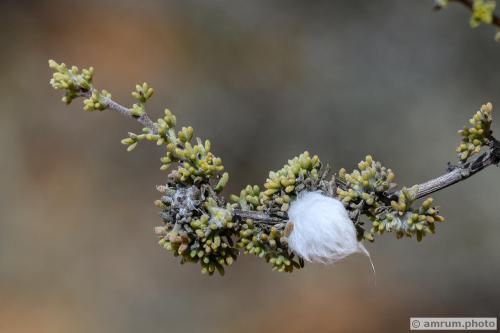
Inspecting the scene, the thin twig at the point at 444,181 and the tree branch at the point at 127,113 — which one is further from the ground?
the tree branch at the point at 127,113

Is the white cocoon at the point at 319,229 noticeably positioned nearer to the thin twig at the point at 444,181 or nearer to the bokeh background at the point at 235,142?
the thin twig at the point at 444,181

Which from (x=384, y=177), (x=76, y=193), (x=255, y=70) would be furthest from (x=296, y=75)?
(x=384, y=177)

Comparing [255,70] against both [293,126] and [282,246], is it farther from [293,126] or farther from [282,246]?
[282,246]

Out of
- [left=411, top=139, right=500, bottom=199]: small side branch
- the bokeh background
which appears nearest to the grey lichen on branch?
[left=411, top=139, right=500, bottom=199]: small side branch

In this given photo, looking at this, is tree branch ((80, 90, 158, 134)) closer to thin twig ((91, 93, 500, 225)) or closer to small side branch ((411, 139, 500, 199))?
thin twig ((91, 93, 500, 225))

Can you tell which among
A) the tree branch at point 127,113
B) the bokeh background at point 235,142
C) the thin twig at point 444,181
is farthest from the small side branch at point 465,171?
the bokeh background at point 235,142

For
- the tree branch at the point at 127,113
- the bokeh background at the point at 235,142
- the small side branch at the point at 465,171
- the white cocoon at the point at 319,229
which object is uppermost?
the bokeh background at the point at 235,142

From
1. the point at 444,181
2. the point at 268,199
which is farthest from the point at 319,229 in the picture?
the point at 444,181
